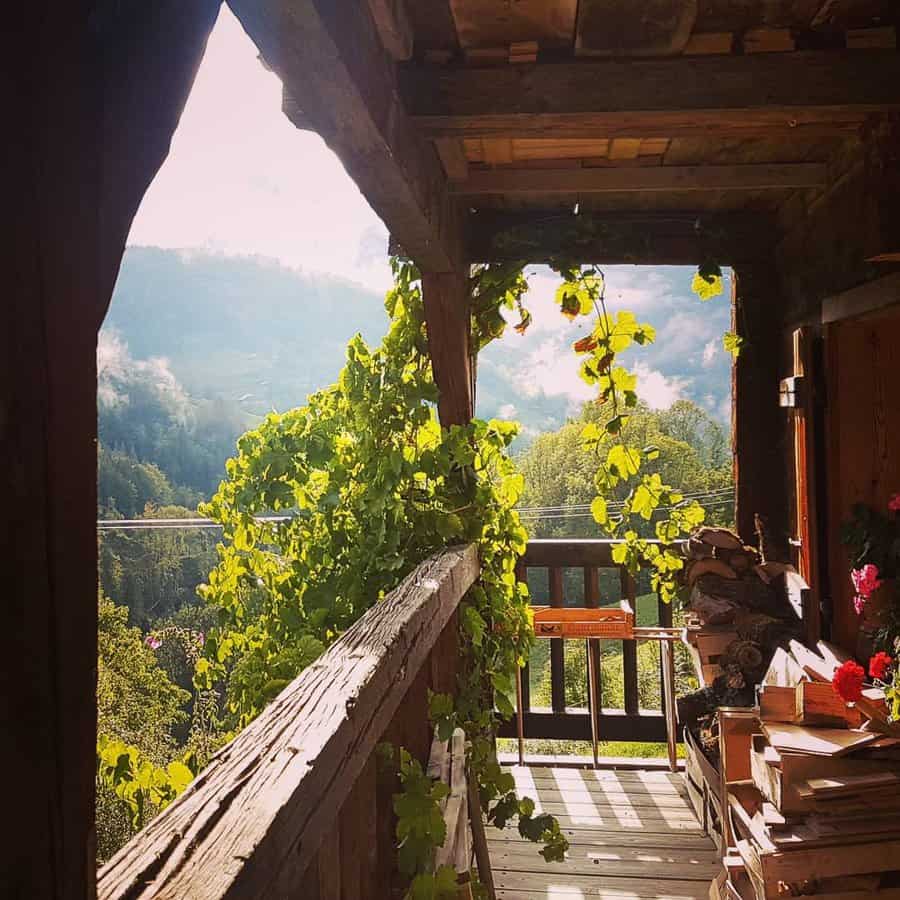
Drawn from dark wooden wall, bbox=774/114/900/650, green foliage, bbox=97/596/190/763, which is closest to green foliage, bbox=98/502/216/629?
green foliage, bbox=97/596/190/763

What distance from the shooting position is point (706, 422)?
8.80 m

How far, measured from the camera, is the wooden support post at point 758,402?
3418 millimetres

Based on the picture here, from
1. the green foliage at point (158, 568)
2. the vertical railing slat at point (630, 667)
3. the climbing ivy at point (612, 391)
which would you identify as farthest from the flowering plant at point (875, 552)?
the green foliage at point (158, 568)

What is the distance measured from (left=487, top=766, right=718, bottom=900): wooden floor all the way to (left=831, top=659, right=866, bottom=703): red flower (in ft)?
3.22

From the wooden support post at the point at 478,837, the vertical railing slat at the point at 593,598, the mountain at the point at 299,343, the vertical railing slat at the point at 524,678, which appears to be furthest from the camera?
the mountain at the point at 299,343

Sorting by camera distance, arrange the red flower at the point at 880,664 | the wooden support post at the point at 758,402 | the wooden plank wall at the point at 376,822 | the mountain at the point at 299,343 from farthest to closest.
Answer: the mountain at the point at 299,343
the wooden support post at the point at 758,402
the red flower at the point at 880,664
the wooden plank wall at the point at 376,822

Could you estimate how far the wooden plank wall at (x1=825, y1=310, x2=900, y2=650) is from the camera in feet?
9.00

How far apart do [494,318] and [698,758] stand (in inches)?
72.1

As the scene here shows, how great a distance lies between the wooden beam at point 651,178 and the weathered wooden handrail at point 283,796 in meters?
1.70

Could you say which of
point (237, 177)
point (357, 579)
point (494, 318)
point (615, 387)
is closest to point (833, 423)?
point (615, 387)

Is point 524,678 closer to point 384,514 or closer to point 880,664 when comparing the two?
point 384,514

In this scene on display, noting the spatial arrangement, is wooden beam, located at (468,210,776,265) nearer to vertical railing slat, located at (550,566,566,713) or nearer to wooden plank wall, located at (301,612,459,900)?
wooden plank wall, located at (301,612,459,900)

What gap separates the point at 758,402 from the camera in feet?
11.3

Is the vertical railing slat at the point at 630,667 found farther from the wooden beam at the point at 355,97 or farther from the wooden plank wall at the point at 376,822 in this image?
the wooden beam at the point at 355,97
